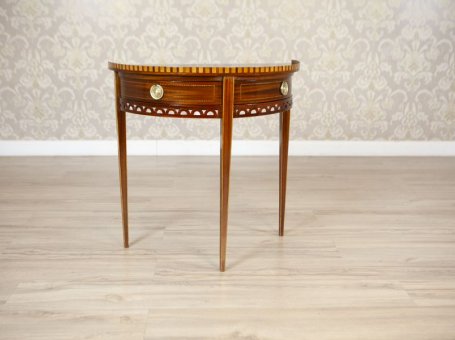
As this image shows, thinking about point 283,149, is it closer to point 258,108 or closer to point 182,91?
point 258,108

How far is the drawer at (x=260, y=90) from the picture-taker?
6.25ft

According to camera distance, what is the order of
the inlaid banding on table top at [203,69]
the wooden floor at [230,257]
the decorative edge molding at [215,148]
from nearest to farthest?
the wooden floor at [230,257] → the inlaid banding on table top at [203,69] → the decorative edge molding at [215,148]

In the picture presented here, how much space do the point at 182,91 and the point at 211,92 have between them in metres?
0.11

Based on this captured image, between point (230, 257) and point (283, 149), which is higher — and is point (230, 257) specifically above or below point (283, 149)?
below

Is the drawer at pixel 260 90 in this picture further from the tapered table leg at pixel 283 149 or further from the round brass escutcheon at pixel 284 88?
the tapered table leg at pixel 283 149

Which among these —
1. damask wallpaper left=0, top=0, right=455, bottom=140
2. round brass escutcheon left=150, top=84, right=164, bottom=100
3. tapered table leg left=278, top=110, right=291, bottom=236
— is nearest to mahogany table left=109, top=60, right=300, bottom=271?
round brass escutcheon left=150, top=84, right=164, bottom=100

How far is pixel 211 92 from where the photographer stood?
1873mm

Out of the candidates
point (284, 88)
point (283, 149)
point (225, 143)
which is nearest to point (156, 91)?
point (225, 143)

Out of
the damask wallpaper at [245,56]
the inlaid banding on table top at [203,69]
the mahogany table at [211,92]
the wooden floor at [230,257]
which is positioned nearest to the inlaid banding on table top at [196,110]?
the mahogany table at [211,92]

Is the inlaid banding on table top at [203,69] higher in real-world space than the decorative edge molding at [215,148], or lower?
higher

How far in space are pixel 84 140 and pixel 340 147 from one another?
2021mm

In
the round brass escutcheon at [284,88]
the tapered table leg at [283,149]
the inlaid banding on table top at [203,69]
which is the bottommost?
the tapered table leg at [283,149]

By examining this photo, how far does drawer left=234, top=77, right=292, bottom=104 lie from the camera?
190 cm

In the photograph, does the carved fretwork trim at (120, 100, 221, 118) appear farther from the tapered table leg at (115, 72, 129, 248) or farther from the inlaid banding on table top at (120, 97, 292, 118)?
the tapered table leg at (115, 72, 129, 248)
